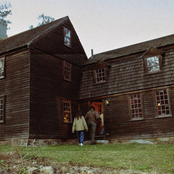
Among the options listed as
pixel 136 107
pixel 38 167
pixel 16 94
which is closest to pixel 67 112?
pixel 16 94

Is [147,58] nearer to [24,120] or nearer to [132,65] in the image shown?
[132,65]

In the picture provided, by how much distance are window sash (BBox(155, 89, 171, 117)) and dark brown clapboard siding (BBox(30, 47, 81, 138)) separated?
20.3 ft

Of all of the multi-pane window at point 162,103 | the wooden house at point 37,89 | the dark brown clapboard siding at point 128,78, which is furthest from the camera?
the dark brown clapboard siding at point 128,78

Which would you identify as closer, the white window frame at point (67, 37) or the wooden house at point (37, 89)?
the wooden house at point (37, 89)

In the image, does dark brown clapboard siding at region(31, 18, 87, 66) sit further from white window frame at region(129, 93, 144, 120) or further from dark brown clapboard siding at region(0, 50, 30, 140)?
white window frame at region(129, 93, 144, 120)

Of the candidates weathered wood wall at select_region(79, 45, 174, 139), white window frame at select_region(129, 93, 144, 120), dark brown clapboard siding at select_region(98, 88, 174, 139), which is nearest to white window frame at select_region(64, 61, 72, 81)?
weathered wood wall at select_region(79, 45, 174, 139)

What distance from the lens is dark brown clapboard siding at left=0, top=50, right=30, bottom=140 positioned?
14609 millimetres

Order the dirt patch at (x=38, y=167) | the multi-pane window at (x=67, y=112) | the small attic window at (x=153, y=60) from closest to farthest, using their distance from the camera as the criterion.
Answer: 1. the dirt patch at (x=38, y=167)
2. the small attic window at (x=153, y=60)
3. the multi-pane window at (x=67, y=112)

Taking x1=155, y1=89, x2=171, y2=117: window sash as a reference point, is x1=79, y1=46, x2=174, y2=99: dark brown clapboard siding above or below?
above

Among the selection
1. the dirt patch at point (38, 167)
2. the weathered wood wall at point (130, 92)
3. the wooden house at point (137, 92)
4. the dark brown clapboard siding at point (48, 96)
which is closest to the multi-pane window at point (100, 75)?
the wooden house at point (137, 92)

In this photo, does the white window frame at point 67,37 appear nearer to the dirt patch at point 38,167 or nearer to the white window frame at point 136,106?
the white window frame at point 136,106

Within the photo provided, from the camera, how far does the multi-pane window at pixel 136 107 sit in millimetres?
15898

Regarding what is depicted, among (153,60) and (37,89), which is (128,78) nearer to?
(153,60)

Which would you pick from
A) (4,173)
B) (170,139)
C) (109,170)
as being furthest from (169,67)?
(4,173)
